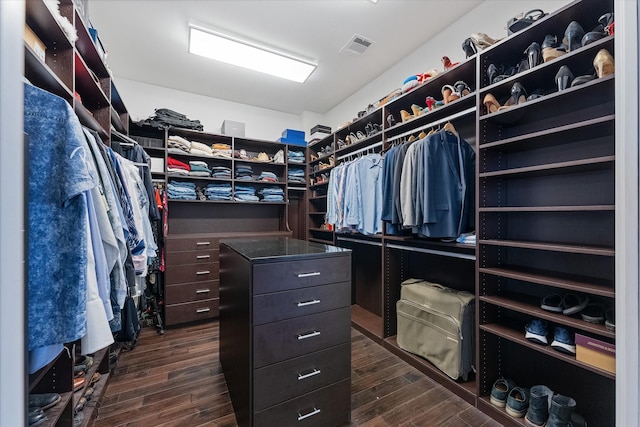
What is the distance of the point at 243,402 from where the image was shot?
125cm

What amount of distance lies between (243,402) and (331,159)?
2511 millimetres

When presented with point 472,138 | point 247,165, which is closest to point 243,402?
point 472,138

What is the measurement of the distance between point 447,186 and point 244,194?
2442 millimetres

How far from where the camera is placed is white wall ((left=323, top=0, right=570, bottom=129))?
173 centimetres

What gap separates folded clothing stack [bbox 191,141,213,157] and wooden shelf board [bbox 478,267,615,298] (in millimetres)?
2986

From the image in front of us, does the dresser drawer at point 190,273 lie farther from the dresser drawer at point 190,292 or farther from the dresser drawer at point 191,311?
the dresser drawer at point 191,311

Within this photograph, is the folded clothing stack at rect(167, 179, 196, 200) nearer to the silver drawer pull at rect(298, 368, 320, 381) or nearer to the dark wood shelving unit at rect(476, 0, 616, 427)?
the silver drawer pull at rect(298, 368, 320, 381)

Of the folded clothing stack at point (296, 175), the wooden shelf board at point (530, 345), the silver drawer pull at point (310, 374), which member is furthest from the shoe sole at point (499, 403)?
→ the folded clothing stack at point (296, 175)

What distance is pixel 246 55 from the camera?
2.46m

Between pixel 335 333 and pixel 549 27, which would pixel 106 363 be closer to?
pixel 335 333

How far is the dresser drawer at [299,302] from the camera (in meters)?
1.16

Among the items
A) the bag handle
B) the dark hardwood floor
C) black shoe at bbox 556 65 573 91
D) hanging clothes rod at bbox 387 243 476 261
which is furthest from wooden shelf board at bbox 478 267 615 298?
the bag handle

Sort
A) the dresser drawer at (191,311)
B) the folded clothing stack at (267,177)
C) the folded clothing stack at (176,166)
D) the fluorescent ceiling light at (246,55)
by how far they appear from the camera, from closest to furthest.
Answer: the fluorescent ceiling light at (246,55) < the dresser drawer at (191,311) < the folded clothing stack at (176,166) < the folded clothing stack at (267,177)

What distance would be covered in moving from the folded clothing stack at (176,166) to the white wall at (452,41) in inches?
88.6
